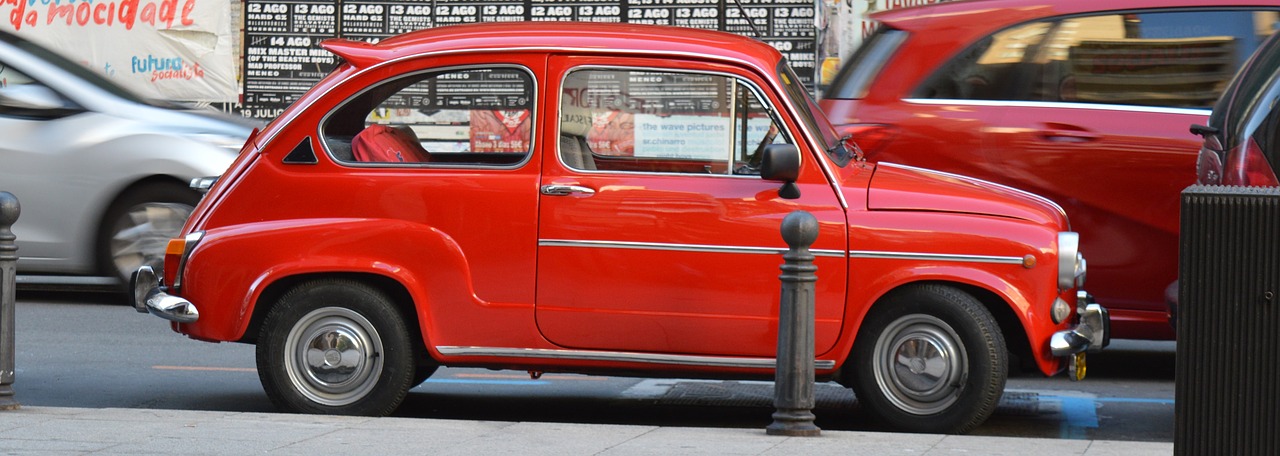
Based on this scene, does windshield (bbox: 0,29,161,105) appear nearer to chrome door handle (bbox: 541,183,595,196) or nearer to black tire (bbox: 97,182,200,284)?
black tire (bbox: 97,182,200,284)

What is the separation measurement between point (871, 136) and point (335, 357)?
10.2 feet

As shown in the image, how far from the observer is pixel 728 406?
7.62m

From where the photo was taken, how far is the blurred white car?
33.9 feet

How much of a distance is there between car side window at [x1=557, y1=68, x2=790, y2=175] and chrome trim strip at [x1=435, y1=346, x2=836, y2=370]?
750 mm

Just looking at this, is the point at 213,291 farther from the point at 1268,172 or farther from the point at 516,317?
the point at 1268,172

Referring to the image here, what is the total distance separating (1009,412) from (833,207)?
1.59 m

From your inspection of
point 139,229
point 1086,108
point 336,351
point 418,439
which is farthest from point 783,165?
point 139,229

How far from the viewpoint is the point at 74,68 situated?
10.8 meters

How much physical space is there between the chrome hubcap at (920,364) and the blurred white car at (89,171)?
214 inches

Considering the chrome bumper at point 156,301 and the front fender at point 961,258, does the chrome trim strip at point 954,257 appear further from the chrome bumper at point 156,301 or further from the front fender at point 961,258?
the chrome bumper at point 156,301

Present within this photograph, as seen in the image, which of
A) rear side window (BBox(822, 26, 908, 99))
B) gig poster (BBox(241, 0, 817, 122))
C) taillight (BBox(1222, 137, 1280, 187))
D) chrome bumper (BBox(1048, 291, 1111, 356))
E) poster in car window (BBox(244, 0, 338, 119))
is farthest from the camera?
poster in car window (BBox(244, 0, 338, 119))

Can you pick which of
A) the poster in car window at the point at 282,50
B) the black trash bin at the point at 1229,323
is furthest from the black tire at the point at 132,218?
the black trash bin at the point at 1229,323

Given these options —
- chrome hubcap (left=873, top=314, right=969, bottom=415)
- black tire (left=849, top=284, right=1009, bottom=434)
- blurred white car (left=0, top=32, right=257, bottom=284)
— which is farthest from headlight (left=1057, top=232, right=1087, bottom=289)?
blurred white car (left=0, top=32, right=257, bottom=284)

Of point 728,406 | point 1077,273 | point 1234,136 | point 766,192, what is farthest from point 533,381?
point 1234,136
